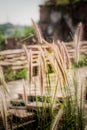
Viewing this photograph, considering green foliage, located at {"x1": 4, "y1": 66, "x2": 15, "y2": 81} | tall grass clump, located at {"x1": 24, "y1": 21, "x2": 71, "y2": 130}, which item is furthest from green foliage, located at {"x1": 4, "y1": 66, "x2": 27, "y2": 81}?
tall grass clump, located at {"x1": 24, "y1": 21, "x2": 71, "y2": 130}

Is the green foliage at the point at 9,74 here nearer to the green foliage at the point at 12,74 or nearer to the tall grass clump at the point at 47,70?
the green foliage at the point at 12,74

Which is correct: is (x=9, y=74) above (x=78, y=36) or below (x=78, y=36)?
below

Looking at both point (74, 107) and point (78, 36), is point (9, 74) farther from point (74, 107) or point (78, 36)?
point (78, 36)

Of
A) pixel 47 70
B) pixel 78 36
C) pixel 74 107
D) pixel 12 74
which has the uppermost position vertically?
pixel 78 36

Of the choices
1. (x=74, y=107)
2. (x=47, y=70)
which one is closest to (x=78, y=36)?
(x=47, y=70)

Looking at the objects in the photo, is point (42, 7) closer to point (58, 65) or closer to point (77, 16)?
point (77, 16)

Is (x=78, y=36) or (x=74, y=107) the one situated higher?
(x=78, y=36)

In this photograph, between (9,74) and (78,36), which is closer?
(78,36)

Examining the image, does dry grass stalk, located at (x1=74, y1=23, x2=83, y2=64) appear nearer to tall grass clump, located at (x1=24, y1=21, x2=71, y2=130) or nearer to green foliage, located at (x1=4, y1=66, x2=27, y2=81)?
tall grass clump, located at (x1=24, y1=21, x2=71, y2=130)

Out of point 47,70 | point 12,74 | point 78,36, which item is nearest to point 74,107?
point 47,70

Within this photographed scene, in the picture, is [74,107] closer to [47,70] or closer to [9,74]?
[47,70]

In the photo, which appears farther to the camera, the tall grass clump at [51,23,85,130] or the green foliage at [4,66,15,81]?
the green foliage at [4,66,15,81]

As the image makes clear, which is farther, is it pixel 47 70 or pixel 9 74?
pixel 9 74

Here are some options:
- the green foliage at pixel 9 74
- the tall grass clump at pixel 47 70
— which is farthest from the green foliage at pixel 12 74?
the tall grass clump at pixel 47 70
